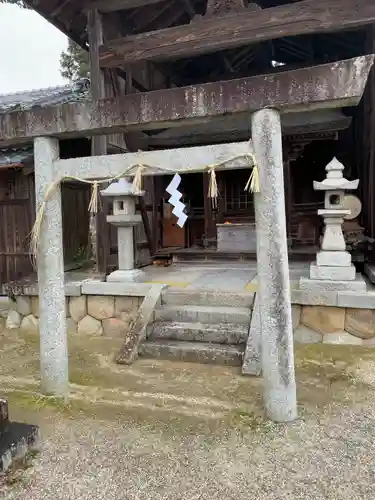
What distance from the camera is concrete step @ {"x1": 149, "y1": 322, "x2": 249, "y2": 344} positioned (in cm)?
543

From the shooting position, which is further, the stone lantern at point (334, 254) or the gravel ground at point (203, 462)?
the stone lantern at point (334, 254)

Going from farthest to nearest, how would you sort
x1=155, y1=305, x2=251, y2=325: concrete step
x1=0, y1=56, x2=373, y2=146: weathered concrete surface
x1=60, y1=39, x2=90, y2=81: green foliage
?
x1=60, y1=39, x2=90, y2=81: green foliage → x1=155, y1=305, x2=251, y2=325: concrete step → x1=0, y1=56, x2=373, y2=146: weathered concrete surface

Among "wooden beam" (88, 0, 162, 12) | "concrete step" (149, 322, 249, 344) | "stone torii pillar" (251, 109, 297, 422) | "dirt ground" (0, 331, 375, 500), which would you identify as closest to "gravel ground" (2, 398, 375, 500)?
"dirt ground" (0, 331, 375, 500)

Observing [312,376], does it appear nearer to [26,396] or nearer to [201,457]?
[201,457]

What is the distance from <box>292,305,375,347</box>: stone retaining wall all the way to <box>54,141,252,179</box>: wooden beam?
118 inches

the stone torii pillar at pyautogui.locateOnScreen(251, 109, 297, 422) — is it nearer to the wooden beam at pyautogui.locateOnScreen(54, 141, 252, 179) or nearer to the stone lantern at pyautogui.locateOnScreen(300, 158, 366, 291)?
the wooden beam at pyautogui.locateOnScreen(54, 141, 252, 179)

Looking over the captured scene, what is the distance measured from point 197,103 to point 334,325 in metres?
3.69

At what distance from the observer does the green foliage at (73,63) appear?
→ 18.0 meters

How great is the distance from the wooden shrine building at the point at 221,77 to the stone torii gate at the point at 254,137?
0.03 m

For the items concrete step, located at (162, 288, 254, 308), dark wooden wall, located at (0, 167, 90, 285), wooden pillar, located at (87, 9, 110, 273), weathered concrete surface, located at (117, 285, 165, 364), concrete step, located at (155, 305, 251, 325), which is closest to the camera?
weathered concrete surface, located at (117, 285, 165, 364)

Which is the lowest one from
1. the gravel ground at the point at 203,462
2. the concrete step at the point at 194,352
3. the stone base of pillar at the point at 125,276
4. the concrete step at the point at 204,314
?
the gravel ground at the point at 203,462

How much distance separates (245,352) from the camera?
16.3 feet

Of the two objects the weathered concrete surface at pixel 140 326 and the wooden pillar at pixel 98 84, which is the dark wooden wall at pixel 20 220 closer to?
the wooden pillar at pixel 98 84

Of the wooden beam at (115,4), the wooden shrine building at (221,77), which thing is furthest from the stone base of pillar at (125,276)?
the wooden beam at (115,4)
